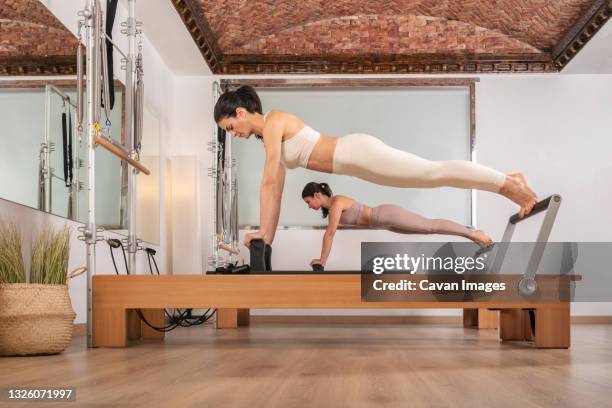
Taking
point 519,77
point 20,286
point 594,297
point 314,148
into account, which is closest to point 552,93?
point 519,77

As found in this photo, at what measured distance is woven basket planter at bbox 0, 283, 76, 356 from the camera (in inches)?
114

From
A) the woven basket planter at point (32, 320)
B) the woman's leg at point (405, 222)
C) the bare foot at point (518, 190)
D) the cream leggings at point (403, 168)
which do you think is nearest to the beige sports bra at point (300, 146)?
the cream leggings at point (403, 168)

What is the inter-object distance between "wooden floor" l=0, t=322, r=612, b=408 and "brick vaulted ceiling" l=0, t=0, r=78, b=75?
1174mm

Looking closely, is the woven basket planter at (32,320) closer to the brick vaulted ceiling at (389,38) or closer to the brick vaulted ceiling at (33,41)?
the brick vaulted ceiling at (33,41)

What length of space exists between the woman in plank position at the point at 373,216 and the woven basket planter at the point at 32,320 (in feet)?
10.9

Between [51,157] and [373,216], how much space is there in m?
3.39

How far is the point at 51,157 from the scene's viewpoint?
12.1 feet

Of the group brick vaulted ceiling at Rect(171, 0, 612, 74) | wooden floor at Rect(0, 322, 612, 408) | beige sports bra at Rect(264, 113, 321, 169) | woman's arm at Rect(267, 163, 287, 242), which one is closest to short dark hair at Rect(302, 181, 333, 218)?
brick vaulted ceiling at Rect(171, 0, 612, 74)

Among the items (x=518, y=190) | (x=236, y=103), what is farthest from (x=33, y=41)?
(x=518, y=190)

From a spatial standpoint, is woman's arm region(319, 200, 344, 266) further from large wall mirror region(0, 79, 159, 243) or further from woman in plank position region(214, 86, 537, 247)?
woman in plank position region(214, 86, 537, 247)

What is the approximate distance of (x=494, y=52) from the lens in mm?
6879

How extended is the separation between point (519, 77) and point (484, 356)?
4612 mm

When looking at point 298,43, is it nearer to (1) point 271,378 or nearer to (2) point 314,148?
(2) point 314,148

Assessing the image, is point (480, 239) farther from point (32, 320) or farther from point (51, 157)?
point (32, 320)
